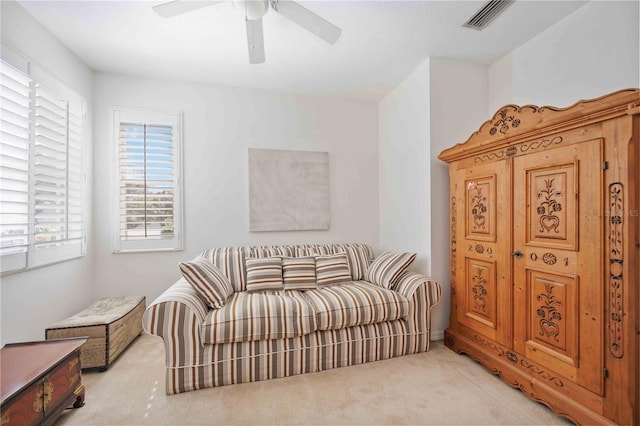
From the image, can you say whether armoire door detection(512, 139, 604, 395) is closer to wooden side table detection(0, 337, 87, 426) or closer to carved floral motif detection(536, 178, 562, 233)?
carved floral motif detection(536, 178, 562, 233)

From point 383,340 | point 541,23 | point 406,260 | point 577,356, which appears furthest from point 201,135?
point 577,356

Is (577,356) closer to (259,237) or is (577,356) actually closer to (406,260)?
(406,260)

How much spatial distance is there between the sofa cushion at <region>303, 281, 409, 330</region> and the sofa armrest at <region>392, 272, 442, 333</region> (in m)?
0.07

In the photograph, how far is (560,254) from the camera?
1688 millimetres

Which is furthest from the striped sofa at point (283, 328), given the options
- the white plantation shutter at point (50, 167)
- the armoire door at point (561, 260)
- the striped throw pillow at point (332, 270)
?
the white plantation shutter at point (50, 167)

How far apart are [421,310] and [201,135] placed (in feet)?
9.62

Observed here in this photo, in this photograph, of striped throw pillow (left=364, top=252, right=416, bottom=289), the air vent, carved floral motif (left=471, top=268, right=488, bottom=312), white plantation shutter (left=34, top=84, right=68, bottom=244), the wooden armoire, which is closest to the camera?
the wooden armoire

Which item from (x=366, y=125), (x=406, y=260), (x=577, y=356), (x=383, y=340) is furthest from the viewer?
(x=366, y=125)

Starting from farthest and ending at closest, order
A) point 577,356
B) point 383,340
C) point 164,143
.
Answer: point 164,143 → point 383,340 → point 577,356

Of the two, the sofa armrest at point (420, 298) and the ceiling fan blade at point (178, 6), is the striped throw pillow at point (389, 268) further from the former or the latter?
the ceiling fan blade at point (178, 6)

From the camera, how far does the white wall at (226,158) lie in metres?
2.90

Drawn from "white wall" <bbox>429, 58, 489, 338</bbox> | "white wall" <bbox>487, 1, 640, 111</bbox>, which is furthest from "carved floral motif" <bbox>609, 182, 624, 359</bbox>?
"white wall" <bbox>429, 58, 489, 338</bbox>

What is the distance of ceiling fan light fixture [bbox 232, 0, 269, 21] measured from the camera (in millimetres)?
1631

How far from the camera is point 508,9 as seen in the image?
2.05 meters
